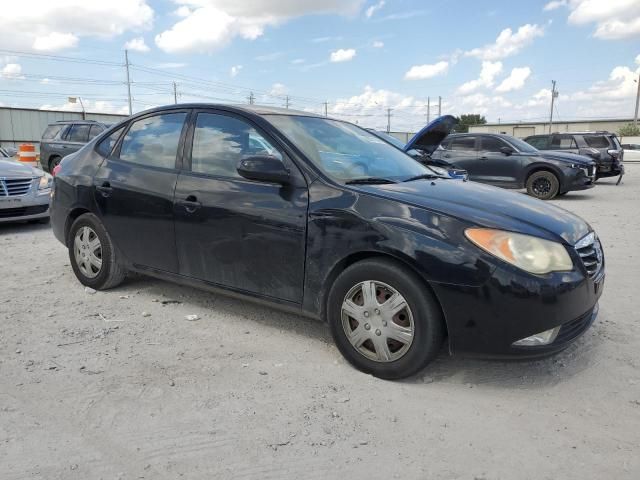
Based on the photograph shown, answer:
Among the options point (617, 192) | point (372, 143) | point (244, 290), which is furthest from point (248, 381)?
point (617, 192)

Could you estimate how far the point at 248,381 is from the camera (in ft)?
10.3

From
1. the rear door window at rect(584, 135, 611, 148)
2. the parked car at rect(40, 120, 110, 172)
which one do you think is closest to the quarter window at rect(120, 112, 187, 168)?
the parked car at rect(40, 120, 110, 172)

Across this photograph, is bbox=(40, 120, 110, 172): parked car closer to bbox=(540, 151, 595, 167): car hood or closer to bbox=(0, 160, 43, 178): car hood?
bbox=(0, 160, 43, 178): car hood

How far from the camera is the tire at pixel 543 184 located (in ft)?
40.8

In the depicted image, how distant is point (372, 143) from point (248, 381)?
6.93ft

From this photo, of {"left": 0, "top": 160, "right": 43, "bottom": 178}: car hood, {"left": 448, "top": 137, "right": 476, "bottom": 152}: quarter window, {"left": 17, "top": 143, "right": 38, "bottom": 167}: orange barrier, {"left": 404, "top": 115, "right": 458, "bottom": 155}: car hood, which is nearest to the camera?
{"left": 404, "top": 115, "right": 458, "bottom": 155}: car hood

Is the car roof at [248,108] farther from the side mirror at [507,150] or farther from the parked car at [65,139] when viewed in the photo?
the parked car at [65,139]

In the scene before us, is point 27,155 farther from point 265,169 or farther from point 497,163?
point 265,169

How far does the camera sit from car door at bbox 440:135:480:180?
1330 centimetres

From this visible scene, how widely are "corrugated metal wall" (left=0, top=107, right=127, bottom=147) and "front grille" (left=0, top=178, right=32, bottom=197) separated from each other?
68.3ft

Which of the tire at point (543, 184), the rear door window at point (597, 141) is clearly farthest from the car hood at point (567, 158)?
the rear door window at point (597, 141)

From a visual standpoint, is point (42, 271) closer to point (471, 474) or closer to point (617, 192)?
point (471, 474)

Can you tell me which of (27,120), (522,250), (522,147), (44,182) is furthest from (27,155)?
(27,120)

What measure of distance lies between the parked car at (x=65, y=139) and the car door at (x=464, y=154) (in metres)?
9.64
